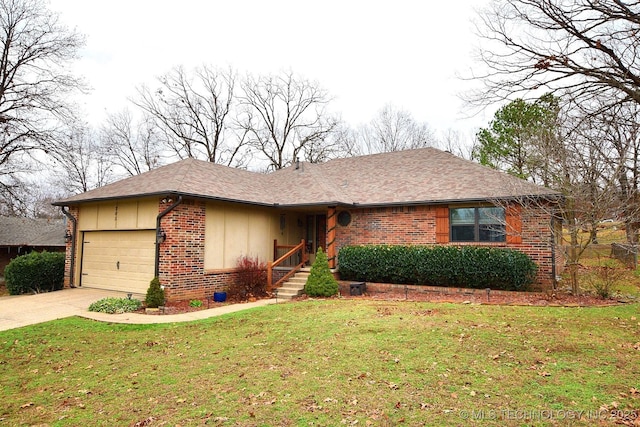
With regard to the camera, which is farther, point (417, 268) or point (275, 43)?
point (275, 43)

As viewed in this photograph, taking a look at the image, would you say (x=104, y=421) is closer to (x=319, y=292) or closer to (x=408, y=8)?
(x=319, y=292)

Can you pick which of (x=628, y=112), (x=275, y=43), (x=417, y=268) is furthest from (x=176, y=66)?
(x=628, y=112)

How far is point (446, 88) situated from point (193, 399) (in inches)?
368

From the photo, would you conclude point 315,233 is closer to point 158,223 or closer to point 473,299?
point 158,223

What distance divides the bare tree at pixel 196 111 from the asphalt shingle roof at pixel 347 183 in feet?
49.6

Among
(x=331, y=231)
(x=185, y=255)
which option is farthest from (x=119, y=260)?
(x=331, y=231)

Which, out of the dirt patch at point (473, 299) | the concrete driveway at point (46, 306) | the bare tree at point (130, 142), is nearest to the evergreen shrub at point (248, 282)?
the dirt patch at point (473, 299)

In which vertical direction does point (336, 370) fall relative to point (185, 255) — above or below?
below

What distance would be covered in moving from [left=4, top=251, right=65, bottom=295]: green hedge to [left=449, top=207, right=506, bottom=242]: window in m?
13.9

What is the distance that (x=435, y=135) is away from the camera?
31.8 metres

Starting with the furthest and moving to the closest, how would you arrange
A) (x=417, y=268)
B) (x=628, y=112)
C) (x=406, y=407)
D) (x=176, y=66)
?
(x=176, y=66) → (x=417, y=268) → (x=628, y=112) → (x=406, y=407)

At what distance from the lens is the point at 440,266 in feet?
37.7

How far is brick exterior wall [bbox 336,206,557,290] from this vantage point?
1109 cm

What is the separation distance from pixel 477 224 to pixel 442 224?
3.46ft
